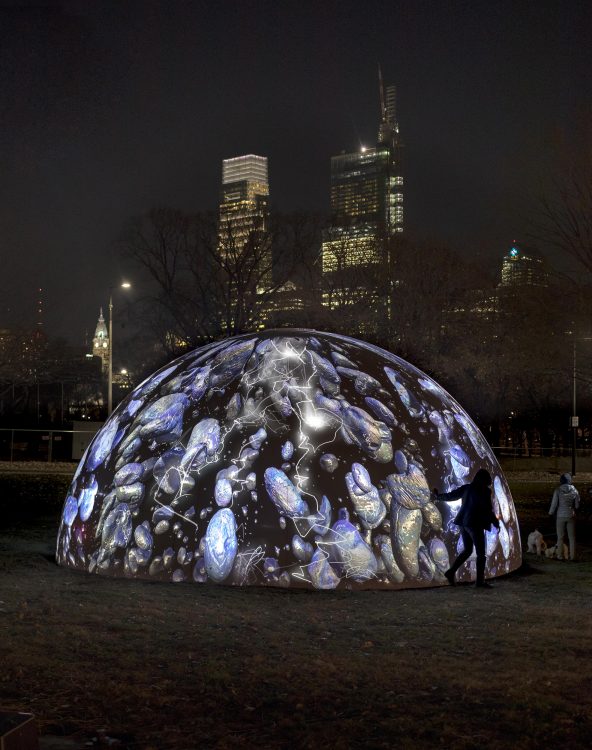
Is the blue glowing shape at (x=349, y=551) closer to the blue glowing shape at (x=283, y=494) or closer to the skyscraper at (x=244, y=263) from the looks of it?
the blue glowing shape at (x=283, y=494)

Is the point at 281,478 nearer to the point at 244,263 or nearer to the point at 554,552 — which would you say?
the point at 554,552

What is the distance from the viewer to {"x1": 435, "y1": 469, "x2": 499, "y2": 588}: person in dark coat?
34.7 feet

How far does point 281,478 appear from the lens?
10492 mm

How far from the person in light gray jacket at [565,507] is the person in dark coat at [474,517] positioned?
2380 millimetres

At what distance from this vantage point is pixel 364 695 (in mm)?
6258

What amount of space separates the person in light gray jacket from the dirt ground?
1.74 meters

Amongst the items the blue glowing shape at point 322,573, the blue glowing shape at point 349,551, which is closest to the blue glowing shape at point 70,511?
the blue glowing shape at point 322,573

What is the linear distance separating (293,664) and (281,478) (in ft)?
11.7

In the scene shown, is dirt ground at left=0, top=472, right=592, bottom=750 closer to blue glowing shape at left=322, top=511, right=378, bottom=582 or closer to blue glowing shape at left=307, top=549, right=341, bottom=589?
blue glowing shape at left=307, top=549, right=341, bottom=589

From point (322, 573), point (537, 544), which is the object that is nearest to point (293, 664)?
point (322, 573)

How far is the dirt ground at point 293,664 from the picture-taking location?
5.55 meters

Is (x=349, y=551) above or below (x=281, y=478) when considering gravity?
below

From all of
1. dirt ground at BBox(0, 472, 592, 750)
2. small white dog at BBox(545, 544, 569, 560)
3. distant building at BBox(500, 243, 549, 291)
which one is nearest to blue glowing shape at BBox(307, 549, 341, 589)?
dirt ground at BBox(0, 472, 592, 750)

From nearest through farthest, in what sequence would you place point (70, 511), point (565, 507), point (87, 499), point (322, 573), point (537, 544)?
point (322, 573)
point (87, 499)
point (70, 511)
point (565, 507)
point (537, 544)
